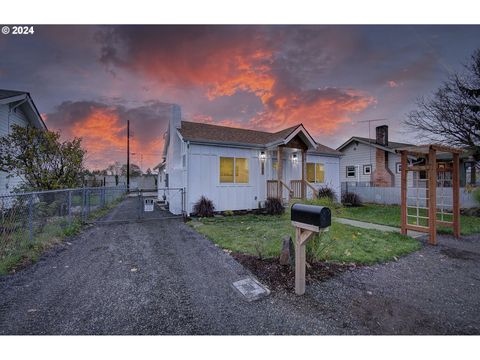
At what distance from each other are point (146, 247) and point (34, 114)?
10.6 m

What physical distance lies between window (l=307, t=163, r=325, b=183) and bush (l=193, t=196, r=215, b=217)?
6.01 m

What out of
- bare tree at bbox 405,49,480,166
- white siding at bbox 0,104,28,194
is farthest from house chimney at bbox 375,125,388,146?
white siding at bbox 0,104,28,194

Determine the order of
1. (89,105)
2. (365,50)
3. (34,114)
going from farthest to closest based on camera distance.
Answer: (34,114) < (89,105) < (365,50)

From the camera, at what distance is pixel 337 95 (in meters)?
6.35

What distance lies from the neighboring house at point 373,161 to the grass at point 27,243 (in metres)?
15.4

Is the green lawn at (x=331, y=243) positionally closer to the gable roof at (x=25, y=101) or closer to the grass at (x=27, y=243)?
the grass at (x=27, y=243)

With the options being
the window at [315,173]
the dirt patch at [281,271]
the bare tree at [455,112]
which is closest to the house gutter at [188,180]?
the dirt patch at [281,271]

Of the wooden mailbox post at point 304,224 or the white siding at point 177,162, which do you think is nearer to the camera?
the wooden mailbox post at point 304,224

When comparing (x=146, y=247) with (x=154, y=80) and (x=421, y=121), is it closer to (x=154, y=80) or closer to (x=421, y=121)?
(x=154, y=80)

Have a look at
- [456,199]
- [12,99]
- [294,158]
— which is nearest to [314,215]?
[456,199]

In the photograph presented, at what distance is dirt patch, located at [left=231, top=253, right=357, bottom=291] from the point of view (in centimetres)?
293

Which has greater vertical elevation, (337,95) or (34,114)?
(34,114)

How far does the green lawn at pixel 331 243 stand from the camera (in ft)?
12.4
